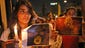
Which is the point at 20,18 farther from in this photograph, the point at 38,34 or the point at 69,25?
the point at 69,25

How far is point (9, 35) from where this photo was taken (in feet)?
5.72

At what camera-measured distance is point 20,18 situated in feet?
5.75

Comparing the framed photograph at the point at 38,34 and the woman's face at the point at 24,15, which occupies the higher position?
the woman's face at the point at 24,15

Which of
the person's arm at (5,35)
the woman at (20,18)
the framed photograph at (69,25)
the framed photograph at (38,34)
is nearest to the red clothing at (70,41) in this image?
the framed photograph at (69,25)

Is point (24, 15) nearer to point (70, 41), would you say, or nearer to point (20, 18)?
point (20, 18)

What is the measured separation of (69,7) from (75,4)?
5cm

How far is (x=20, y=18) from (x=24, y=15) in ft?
0.13

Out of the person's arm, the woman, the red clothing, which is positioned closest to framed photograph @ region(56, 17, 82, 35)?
the red clothing

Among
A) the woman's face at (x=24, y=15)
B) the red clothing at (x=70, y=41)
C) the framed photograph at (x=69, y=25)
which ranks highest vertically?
the woman's face at (x=24, y=15)

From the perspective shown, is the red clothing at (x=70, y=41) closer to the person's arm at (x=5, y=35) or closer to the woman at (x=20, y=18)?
the woman at (x=20, y=18)

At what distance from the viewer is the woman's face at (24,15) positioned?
175cm

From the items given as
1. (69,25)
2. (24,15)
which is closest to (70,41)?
(69,25)

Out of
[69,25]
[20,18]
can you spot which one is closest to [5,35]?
[20,18]

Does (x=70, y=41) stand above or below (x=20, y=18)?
below
